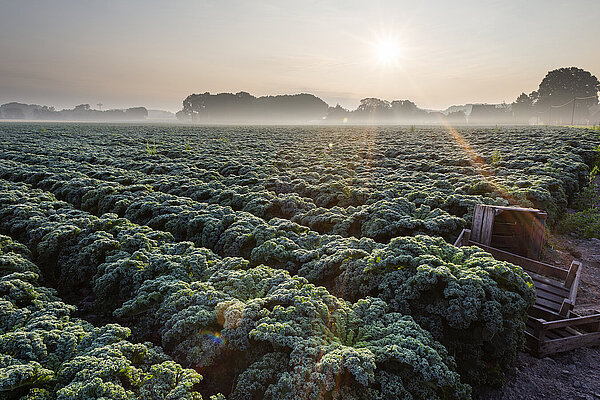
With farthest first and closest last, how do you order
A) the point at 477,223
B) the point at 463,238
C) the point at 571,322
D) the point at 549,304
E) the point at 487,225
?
the point at 477,223, the point at 487,225, the point at 463,238, the point at 549,304, the point at 571,322

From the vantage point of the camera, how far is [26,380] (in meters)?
4.02

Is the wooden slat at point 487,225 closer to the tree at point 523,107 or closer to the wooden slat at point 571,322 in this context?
the wooden slat at point 571,322

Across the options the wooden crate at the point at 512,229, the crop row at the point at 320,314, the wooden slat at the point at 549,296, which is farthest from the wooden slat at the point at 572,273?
the crop row at the point at 320,314

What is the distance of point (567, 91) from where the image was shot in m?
147

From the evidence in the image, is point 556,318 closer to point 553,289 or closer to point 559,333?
point 559,333

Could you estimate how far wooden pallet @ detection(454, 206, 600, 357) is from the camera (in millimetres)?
6566

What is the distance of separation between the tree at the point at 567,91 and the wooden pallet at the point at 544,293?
17259 centimetres

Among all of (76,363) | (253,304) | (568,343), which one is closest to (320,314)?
(253,304)

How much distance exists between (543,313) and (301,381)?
20.0ft

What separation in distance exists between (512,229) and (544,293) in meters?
2.57

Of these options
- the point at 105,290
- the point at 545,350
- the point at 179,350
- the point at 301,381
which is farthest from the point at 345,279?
the point at 105,290

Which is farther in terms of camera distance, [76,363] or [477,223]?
[477,223]

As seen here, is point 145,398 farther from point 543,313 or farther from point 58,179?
point 58,179

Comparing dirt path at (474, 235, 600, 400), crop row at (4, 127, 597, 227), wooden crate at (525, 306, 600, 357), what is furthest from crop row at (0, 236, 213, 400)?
crop row at (4, 127, 597, 227)
